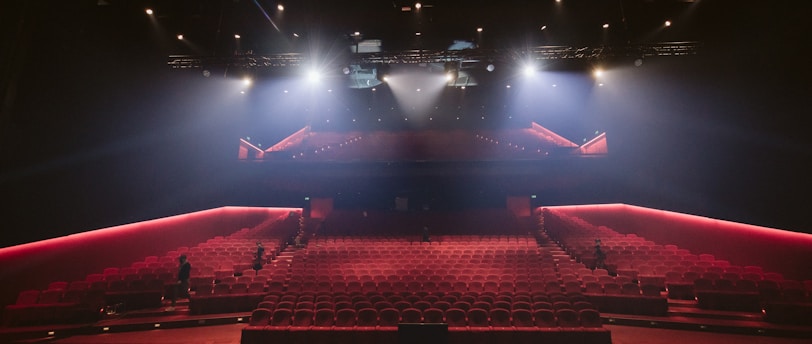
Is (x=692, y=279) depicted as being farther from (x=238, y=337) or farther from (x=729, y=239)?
(x=238, y=337)

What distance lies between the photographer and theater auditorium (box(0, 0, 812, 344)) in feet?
15.1

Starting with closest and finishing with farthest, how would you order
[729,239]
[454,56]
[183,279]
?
[183,279] < [729,239] < [454,56]

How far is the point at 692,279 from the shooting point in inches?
220

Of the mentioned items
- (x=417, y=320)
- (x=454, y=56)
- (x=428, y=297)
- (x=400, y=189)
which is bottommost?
(x=417, y=320)

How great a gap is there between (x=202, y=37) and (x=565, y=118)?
12.1 metres

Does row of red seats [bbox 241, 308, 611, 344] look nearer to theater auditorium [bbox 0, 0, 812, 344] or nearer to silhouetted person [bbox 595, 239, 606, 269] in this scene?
theater auditorium [bbox 0, 0, 812, 344]

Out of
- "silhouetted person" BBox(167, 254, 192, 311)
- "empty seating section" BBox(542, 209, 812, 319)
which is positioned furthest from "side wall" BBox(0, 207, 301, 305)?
"empty seating section" BBox(542, 209, 812, 319)

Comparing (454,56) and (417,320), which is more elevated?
(454,56)

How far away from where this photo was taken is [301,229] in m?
11.4

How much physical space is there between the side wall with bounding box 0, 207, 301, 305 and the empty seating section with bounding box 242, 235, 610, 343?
328cm

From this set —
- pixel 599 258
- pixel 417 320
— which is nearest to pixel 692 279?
pixel 599 258

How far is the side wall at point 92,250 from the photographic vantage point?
5203 millimetres

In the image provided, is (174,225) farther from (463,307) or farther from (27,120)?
(463,307)

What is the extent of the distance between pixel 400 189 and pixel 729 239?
333 inches
